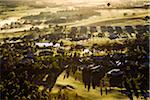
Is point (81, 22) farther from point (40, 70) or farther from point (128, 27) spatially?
point (40, 70)

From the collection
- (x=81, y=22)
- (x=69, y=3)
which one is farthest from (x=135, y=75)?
(x=69, y=3)

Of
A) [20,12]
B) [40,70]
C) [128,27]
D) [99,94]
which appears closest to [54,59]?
[40,70]

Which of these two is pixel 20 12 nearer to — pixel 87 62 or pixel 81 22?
pixel 81 22

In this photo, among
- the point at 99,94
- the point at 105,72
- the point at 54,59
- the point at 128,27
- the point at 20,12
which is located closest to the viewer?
the point at 99,94

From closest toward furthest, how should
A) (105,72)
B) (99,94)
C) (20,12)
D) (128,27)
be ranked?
1. (99,94)
2. (105,72)
3. (128,27)
4. (20,12)

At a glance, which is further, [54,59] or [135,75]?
[54,59]

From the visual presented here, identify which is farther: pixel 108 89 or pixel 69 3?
pixel 69 3

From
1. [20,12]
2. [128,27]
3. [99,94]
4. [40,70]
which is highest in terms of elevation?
[20,12]

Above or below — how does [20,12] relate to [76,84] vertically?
above

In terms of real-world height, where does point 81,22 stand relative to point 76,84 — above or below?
above
